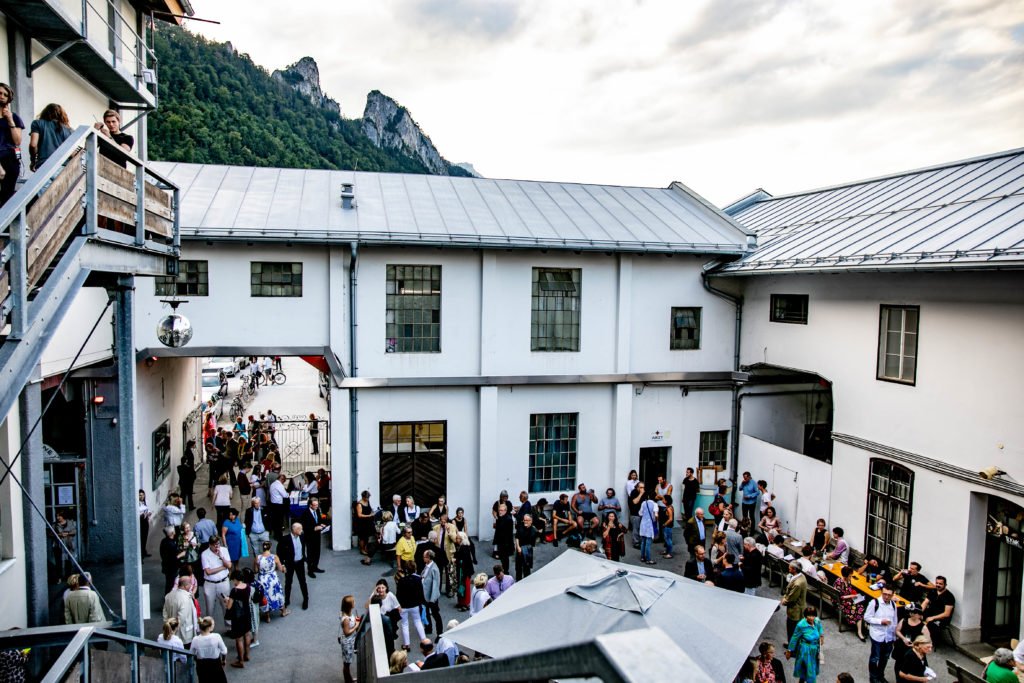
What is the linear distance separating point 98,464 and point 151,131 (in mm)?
37370

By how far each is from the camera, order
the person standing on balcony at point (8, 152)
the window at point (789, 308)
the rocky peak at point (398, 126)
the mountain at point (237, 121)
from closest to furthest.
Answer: the person standing on balcony at point (8, 152), the window at point (789, 308), the mountain at point (237, 121), the rocky peak at point (398, 126)

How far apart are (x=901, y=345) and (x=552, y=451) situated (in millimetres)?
8541

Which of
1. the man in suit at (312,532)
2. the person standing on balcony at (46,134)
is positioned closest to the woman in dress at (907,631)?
the man in suit at (312,532)

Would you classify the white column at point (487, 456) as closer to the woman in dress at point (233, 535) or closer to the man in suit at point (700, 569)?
the woman in dress at point (233, 535)

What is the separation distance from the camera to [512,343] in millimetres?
17672

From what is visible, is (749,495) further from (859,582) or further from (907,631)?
(907,631)

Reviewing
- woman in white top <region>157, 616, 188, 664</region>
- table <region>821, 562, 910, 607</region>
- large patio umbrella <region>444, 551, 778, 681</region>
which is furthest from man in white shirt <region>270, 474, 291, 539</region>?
table <region>821, 562, 910, 607</region>

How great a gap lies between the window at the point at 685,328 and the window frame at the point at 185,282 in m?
12.0

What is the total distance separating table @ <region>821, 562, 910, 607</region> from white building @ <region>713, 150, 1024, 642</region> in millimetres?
1012

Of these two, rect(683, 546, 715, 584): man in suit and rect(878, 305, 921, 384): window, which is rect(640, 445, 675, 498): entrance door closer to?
rect(683, 546, 715, 584): man in suit

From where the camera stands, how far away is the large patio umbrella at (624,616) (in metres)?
8.68

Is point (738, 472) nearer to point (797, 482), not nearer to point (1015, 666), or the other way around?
point (797, 482)

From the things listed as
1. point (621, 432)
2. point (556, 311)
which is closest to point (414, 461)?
point (556, 311)

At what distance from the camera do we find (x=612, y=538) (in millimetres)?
15312
